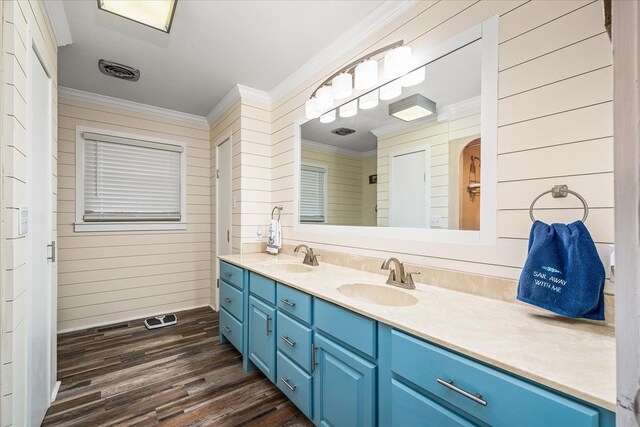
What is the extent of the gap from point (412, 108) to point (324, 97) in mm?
786

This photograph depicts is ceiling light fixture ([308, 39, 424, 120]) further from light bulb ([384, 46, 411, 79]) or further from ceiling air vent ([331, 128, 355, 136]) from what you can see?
ceiling air vent ([331, 128, 355, 136])

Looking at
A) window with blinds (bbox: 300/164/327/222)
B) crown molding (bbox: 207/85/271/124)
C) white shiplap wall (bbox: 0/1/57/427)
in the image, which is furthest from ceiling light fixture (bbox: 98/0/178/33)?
window with blinds (bbox: 300/164/327/222)

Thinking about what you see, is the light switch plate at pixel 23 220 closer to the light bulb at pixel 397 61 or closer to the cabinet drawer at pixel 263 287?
the cabinet drawer at pixel 263 287

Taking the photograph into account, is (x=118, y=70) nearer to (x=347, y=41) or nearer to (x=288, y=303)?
(x=347, y=41)

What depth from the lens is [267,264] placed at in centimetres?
226

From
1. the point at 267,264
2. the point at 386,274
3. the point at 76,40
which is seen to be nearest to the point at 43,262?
the point at 267,264

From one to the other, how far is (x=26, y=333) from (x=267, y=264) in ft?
4.44

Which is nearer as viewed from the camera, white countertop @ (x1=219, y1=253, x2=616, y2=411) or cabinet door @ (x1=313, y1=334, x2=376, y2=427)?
white countertop @ (x1=219, y1=253, x2=616, y2=411)

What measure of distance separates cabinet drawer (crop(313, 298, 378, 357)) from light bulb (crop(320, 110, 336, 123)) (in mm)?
1497

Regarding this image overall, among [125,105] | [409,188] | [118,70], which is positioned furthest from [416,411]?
[125,105]

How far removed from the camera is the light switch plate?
1215 mm

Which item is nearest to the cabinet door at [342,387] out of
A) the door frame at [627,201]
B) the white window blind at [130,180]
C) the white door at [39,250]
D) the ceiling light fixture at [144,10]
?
the door frame at [627,201]

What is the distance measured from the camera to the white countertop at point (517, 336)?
680 millimetres

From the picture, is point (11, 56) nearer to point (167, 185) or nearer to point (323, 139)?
point (323, 139)
